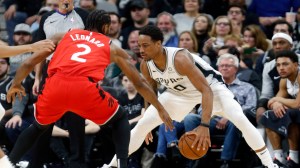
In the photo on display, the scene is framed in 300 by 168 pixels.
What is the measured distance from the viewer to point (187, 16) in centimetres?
1285

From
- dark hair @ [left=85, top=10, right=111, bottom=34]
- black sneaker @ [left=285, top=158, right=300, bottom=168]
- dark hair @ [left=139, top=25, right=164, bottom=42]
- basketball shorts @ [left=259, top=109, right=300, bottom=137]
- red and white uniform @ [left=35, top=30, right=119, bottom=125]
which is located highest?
dark hair @ [left=85, top=10, right=111, bottom=34]

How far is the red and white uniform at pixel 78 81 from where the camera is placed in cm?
774

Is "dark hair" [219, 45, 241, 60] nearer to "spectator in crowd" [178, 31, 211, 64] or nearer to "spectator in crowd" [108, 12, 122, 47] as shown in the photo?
"spectator in crowd" [178, 31, 211, 64]

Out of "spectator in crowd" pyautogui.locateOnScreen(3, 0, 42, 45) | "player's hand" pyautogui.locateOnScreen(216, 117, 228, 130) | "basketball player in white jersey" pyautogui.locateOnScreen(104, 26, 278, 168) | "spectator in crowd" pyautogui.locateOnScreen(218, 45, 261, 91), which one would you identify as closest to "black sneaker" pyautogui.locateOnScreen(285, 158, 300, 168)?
"player's hand" pyautogui.locateOnScreen(216, 117, 228, 130)

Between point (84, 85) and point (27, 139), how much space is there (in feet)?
2.87

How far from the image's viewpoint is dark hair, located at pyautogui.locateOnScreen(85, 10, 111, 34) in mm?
8109

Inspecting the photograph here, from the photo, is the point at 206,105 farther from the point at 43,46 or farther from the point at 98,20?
the point at 43,46

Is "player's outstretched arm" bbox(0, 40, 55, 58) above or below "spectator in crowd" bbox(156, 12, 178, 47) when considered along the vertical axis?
above

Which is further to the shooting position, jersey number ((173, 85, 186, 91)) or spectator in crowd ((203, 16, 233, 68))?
spectator in crowd ((203, 16, 233, 68))

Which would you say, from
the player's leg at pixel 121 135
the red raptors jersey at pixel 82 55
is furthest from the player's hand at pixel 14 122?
the player's leg at pixel 121 135

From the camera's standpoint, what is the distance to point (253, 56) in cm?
1180

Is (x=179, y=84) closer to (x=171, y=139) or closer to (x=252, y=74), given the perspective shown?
(x=171, y=139)

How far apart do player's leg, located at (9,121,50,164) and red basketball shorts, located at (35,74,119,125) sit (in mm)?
192

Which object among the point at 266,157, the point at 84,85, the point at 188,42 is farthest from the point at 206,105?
the point at 188,42
